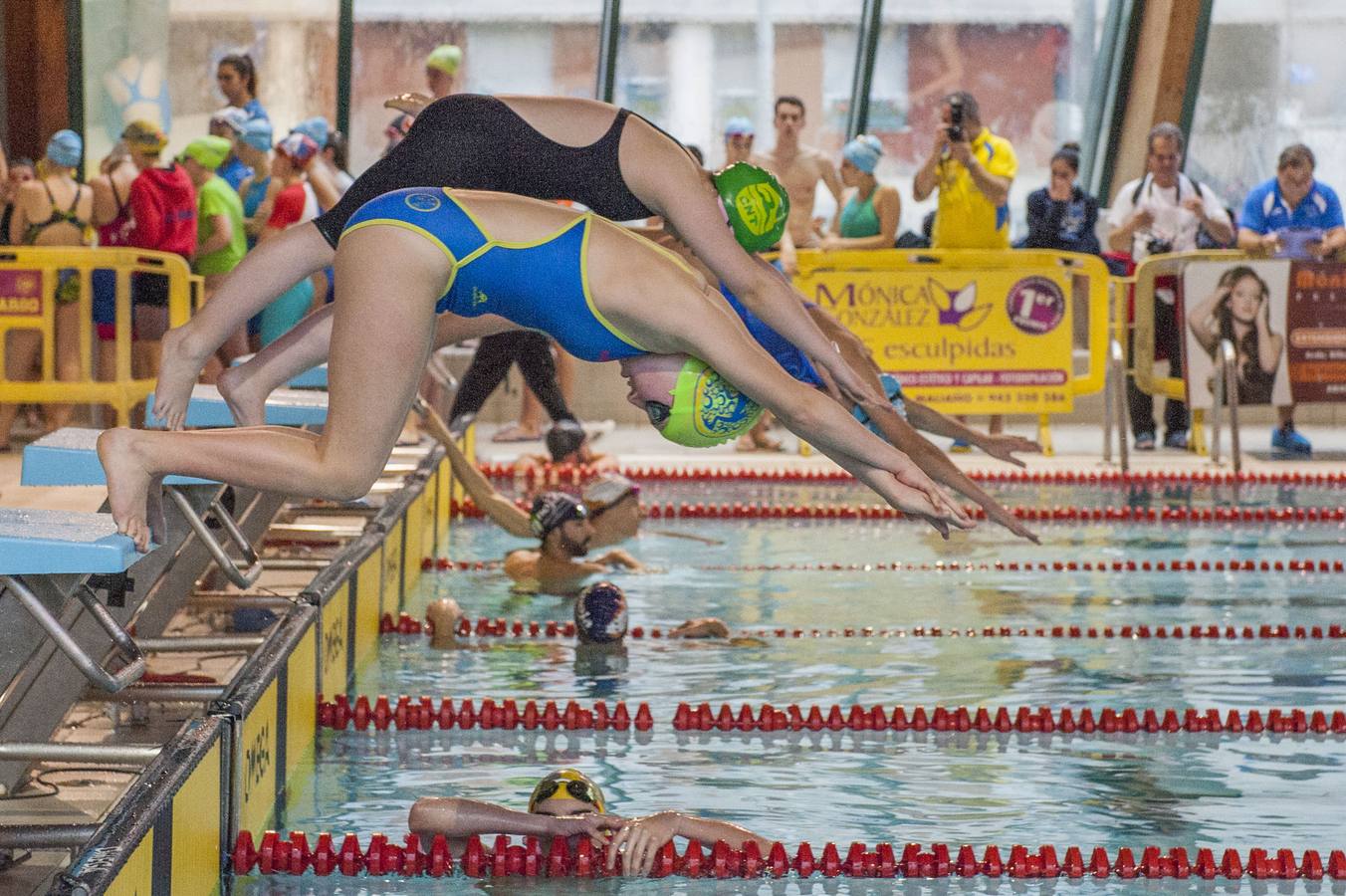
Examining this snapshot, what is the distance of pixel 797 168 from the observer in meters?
10.1

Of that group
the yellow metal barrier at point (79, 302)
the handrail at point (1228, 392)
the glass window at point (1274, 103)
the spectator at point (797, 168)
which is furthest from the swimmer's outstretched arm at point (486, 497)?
the glass window at point (1274, 103)

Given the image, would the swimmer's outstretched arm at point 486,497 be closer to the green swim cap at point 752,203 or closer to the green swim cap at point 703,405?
the green swim cap at point 752,203

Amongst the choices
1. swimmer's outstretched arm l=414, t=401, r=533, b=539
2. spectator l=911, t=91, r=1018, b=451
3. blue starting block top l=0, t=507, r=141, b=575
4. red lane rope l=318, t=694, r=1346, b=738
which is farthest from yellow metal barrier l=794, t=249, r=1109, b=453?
blue starting block top l=0, t=507, r=141, b=575

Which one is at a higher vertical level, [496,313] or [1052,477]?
[496,313]

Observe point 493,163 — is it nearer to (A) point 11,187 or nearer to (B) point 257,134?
(B) point 257,134

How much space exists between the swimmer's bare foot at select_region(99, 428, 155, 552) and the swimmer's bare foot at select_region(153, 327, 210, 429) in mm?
521

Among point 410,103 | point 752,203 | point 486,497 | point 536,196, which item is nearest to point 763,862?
point 752,203

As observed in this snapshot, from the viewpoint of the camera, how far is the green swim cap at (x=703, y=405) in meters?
3.39

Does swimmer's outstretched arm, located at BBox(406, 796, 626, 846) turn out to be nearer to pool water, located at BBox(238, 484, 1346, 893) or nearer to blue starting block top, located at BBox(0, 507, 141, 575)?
pool water, located at BBox(238, 484, 1346, 893)

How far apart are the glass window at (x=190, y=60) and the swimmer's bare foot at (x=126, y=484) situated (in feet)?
28.6

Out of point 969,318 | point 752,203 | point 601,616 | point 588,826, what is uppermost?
point 752,203

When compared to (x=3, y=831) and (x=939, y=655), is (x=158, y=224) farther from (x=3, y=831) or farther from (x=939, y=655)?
(x=3, y=831)

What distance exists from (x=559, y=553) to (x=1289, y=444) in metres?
5.07

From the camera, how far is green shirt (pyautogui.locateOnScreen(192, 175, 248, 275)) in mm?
8781
